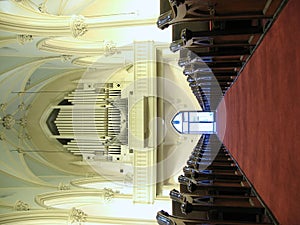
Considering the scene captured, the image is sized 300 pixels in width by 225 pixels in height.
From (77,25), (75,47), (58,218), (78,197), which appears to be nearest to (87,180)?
(78,197)

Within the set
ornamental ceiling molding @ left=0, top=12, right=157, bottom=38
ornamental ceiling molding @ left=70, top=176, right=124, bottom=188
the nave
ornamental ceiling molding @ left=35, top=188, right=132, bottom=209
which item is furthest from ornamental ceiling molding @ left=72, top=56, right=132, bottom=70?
the nave

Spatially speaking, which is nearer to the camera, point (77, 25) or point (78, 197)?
point (77, 25)

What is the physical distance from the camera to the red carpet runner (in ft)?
6.69

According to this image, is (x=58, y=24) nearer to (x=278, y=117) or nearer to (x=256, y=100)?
(x=256, y=100)

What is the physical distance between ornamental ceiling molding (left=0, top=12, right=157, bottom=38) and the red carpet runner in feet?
12.5

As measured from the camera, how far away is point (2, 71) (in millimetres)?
8305

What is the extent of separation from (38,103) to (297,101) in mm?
8883

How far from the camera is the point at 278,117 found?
236cm

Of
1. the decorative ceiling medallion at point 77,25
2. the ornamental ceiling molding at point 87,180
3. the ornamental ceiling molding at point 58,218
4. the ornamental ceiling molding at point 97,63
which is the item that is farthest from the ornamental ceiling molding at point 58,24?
the ornamental ceiling molding at point 87,180

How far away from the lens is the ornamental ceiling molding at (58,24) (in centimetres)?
645

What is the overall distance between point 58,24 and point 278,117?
5100mm

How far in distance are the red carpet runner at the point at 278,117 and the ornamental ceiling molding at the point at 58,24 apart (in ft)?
12.5

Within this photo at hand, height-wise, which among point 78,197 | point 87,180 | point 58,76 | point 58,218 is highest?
point 58,76

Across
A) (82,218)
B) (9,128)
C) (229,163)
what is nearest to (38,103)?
(9,128)
